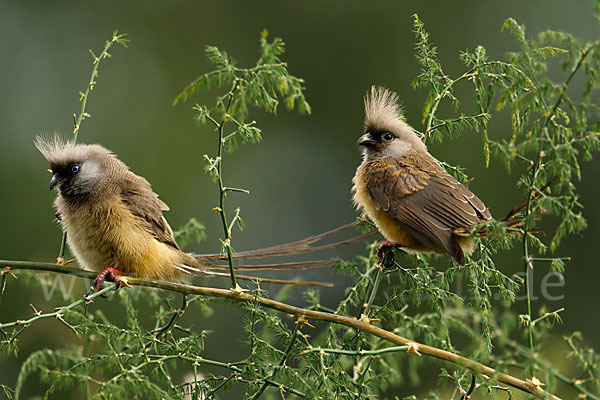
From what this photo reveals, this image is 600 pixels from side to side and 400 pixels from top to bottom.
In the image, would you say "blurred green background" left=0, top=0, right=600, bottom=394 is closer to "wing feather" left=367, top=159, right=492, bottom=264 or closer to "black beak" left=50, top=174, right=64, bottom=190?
"wing feather" left=367, top=159, right=492, bottom=264

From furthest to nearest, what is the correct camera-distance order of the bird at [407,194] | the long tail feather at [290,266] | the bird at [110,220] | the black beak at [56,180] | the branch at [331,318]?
the black beak at [56,180] → the bird at [110,220] → the bird at [407,194] → the long tail feather at [290,266] → the branch at [331,318]

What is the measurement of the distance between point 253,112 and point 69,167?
17.0 feet

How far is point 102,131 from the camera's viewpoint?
9.25m

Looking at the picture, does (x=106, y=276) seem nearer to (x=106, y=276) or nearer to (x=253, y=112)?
(x=106, y=276)

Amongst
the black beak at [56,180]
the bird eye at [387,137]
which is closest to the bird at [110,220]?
the black beak at [56,180]

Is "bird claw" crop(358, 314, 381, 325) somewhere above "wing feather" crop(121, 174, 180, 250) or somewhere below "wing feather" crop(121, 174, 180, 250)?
below

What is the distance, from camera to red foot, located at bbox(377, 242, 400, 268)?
374cm

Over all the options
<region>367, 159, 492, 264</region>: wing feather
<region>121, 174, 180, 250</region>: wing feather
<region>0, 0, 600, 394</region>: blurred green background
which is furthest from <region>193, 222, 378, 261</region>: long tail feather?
<region>0, 0, 600, 394</region>: blurred green background

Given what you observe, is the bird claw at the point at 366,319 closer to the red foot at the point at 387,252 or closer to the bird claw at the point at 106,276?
the red foot at the point at 387,252

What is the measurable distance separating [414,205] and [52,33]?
7.89 m

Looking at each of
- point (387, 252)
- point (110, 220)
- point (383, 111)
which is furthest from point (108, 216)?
point (383, 111)

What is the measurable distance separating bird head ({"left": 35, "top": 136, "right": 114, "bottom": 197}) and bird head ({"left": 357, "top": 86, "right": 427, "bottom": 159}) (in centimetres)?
176

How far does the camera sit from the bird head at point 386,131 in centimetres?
455

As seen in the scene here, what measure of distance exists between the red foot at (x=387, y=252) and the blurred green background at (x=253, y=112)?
441 cm
